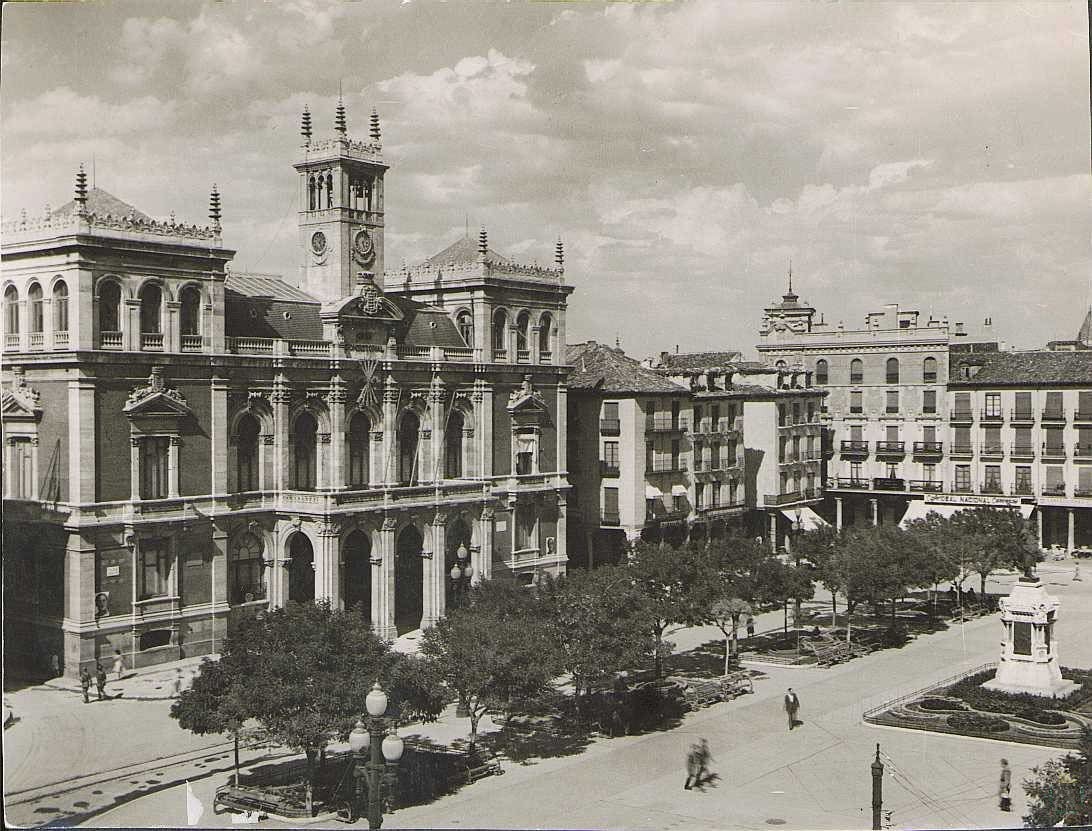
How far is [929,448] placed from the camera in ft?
278

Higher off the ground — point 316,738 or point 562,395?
point 562,395

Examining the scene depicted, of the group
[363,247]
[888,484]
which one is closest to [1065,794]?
[363,247]

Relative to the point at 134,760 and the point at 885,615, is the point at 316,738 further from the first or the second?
the point at 885,615

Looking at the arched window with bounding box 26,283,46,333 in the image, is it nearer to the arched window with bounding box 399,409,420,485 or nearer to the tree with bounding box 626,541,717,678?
the arched window with bounding box 399,409,420,485

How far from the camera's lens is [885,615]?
197 feet

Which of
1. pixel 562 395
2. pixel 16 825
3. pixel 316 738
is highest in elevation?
pixel 562 395

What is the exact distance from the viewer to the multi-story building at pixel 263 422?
4341 centimetres

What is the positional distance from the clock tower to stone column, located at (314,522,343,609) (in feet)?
35.6

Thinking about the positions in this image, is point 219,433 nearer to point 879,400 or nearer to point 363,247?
point 363,247

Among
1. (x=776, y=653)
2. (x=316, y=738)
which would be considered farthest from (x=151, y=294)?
(x=776, y=653)

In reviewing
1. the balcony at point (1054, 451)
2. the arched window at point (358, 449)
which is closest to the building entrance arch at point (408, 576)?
the arched window at point (358, 449)

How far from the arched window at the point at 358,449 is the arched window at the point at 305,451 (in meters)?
1.62

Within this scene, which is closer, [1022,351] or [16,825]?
[16,825]

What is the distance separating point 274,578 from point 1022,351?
2124 inches
